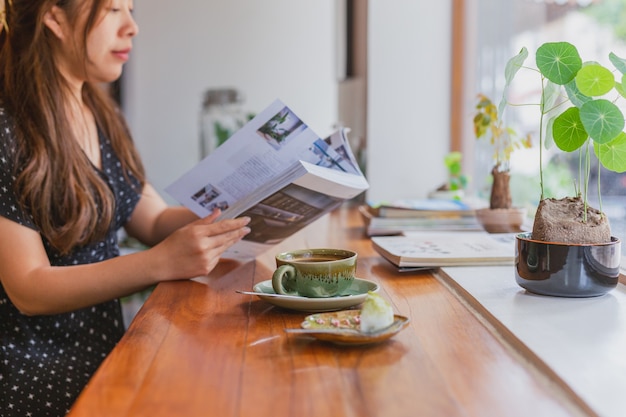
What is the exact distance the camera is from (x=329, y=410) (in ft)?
1.88

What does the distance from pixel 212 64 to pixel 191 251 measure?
282cm

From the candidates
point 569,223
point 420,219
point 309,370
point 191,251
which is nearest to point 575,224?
point 569,223

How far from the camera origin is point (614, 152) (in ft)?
→ 2.90

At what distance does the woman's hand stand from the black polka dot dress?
0.24 m

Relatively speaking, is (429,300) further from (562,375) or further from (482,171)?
(482,171)

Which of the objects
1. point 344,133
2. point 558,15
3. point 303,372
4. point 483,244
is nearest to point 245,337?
point 303,372

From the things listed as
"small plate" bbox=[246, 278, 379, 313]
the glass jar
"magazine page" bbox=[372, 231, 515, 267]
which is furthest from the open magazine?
the glass jar

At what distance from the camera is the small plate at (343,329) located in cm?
71

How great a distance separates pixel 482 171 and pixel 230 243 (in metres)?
1.37

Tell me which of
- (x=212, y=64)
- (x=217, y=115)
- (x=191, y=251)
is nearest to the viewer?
(x=191, y=251)

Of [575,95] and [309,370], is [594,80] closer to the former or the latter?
[575,95]

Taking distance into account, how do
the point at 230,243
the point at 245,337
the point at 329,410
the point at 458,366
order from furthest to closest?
the point at 230,243
the point at 245,337
the point at 458,366
the point at 329,410

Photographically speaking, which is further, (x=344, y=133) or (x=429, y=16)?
(x=429, y=16)

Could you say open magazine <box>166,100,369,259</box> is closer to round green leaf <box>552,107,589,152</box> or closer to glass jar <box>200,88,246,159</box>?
round green leaf <box>552,107,589,152</box>
